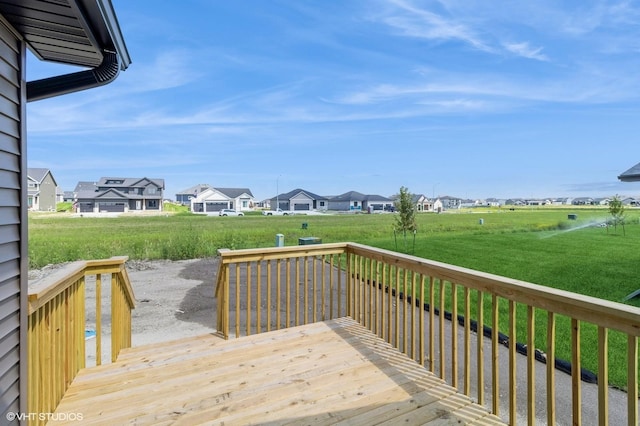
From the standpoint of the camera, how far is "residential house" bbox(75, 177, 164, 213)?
2111cm

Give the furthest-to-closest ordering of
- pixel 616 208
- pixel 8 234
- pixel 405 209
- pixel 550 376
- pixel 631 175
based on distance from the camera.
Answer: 1. pixel 616 208
2. pixel 405 209
3. pixel 631 175
4. pixel 550 376
5. pixel 8 234

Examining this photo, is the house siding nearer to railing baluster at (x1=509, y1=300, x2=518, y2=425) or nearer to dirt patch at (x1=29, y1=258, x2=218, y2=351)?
dirt patch at (x1=29, y1=258, x2=218, y2=351)

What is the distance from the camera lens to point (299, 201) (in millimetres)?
46312

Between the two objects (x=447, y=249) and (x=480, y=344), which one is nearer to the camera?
(x=480, y=344)

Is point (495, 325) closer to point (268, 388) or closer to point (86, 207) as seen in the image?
point (268, 388)

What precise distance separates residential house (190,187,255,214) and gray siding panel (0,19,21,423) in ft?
112

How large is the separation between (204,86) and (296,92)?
12.4ft

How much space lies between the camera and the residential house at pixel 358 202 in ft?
156

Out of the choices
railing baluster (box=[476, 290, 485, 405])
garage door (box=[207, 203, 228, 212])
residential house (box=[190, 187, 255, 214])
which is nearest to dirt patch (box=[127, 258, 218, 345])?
railing baluster (box=[476, 290, 485, 405])

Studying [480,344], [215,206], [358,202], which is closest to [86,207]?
[215,206]

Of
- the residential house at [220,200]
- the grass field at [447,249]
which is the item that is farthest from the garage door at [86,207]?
the residential house at [220,200]

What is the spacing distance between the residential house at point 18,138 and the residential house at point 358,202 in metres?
45.8

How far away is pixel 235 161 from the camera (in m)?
25.5

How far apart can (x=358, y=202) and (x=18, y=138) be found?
156 feet
